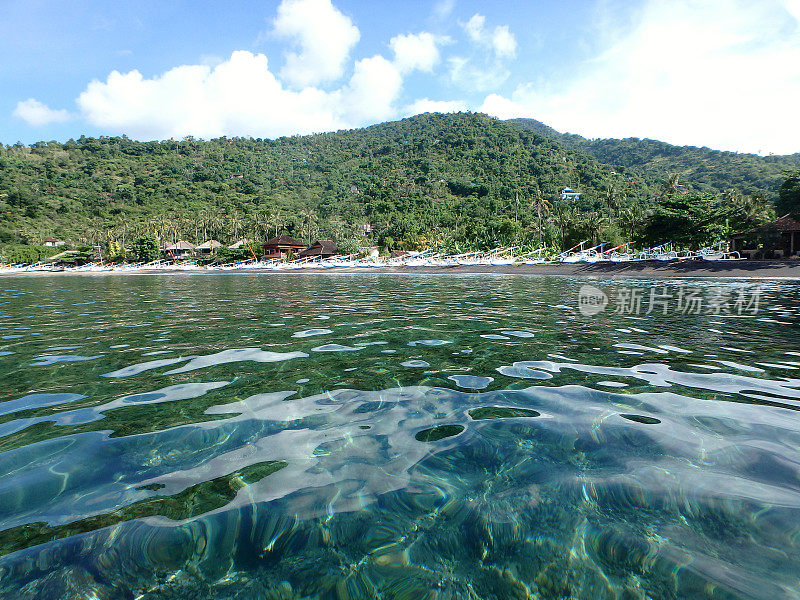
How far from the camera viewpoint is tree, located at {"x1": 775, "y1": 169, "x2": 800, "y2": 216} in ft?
144

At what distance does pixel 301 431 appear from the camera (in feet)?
11.0

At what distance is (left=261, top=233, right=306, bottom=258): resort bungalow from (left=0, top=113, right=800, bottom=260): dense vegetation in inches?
420

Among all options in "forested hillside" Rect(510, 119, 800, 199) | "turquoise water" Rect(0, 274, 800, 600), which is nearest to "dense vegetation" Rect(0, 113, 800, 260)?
"forested hillside" Rect(510, 119, 800, 199)

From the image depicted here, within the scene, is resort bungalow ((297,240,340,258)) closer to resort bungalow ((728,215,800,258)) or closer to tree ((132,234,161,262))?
tree ((132,234,161,262))

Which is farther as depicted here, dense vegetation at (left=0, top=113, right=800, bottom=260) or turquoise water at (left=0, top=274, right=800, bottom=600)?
dense vegetation at (left=0, top=113, right=800, bottom=260)

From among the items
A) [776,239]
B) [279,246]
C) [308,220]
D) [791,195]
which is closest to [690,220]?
[776,239]

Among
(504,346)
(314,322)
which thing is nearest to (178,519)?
(504,346)

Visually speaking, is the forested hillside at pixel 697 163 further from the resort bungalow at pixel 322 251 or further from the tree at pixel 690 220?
the resort bungalow at pixel 322 251

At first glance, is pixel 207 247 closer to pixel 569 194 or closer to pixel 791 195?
pixel 791 195

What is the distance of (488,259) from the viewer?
174ft

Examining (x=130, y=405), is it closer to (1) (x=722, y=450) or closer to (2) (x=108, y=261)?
(1) (x=722, y=450)

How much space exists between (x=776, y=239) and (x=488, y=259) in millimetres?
27863

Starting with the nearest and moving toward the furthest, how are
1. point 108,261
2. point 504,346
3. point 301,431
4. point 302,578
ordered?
point 302,578 → point 301,431 → point 504,346 → point 108,261

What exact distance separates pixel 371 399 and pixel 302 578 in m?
2.26
